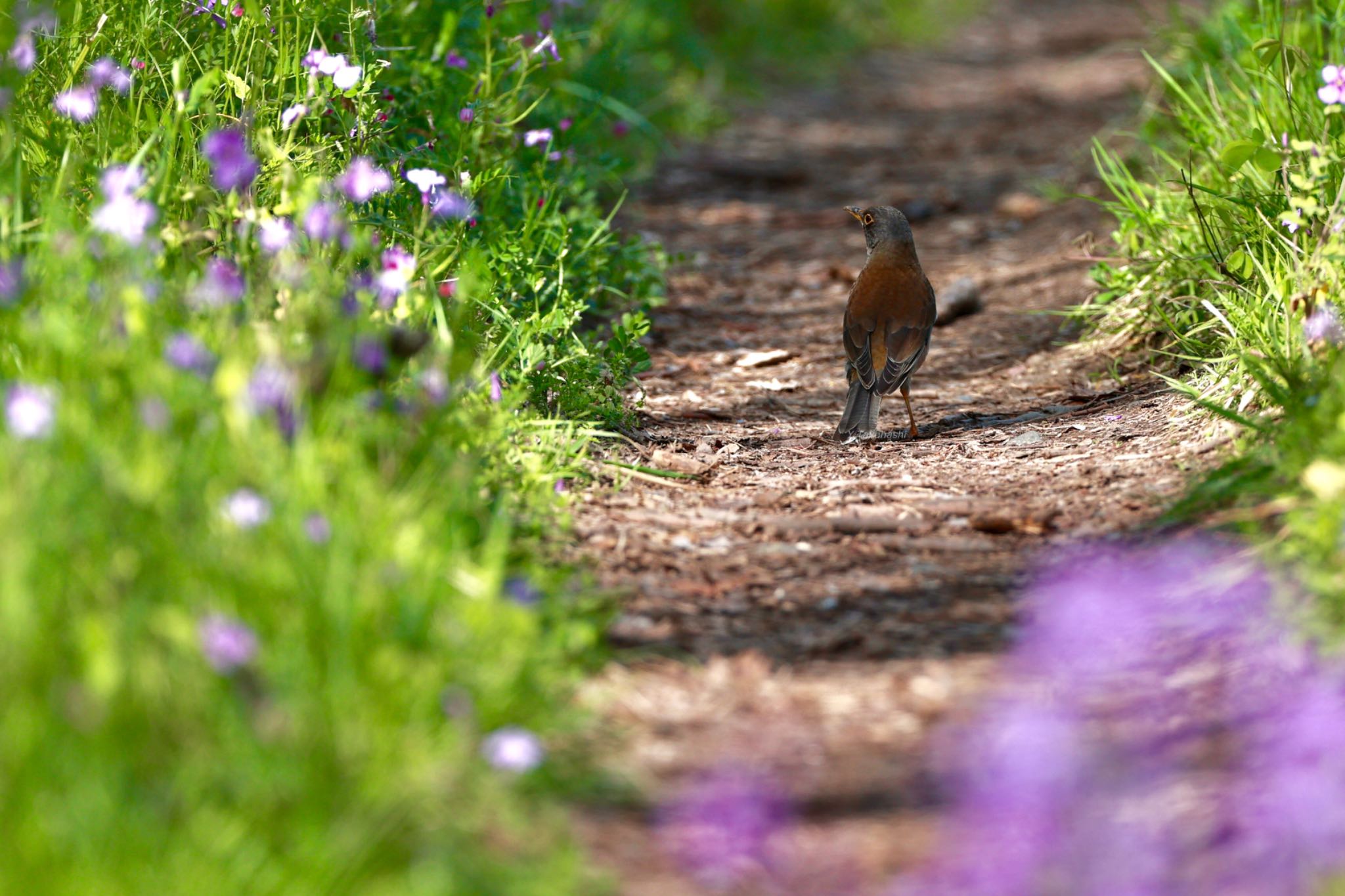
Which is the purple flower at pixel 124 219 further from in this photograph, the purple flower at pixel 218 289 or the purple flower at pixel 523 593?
the purple flower at pixel 523 593

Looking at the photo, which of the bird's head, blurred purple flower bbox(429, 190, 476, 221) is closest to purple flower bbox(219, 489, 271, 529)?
blurred purple flower bbox(429, 190, 476, 221)

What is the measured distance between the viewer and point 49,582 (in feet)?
7.61

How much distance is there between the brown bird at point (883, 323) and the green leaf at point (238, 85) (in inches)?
86.8

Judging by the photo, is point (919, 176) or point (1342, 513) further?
point (919, 176)

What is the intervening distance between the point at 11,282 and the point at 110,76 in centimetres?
112

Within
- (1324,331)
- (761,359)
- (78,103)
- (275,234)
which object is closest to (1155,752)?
(1324,331)

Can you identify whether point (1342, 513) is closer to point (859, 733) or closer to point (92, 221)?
point (859, 733)

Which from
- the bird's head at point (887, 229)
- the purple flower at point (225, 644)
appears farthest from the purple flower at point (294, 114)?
the bird's head at point (887, 229)

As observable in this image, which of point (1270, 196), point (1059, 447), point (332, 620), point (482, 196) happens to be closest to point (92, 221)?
point (332, 620)

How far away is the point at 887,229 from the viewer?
5762mm

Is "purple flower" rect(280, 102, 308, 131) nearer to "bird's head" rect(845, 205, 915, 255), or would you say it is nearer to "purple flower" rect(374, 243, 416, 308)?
"purple flower" rect(374, 243, 416, 308)

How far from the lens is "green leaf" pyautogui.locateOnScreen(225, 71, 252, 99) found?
4.00m

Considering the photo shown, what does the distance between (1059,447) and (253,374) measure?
2766 millimetres

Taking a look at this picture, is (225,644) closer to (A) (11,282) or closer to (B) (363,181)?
(A) (11,282)
